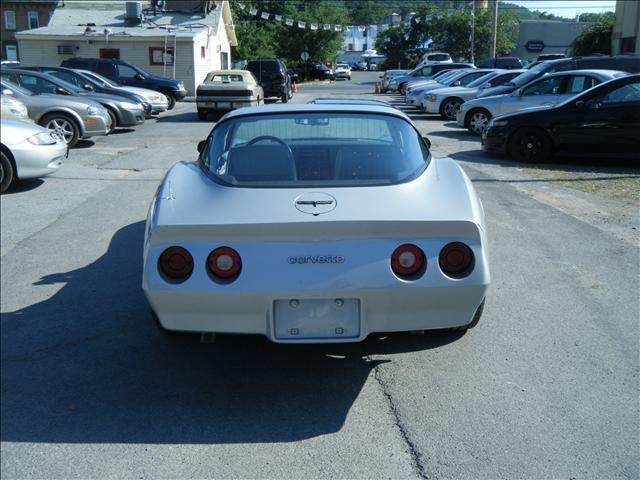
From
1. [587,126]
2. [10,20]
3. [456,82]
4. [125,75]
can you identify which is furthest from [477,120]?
[10,20]

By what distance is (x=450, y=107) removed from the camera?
19953mm

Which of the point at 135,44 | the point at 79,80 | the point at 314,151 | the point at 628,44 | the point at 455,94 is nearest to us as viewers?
the point at 314,151

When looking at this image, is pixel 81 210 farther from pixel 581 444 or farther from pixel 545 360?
pixel 581 444

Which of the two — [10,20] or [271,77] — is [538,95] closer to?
[271,77]

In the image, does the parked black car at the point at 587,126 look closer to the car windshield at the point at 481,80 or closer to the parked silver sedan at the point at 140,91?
the car windshield at the point at 481,80

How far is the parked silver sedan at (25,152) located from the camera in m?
8.66

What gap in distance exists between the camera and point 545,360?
4156 mm

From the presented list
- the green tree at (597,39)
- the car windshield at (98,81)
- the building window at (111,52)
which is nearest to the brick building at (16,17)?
the building window at (111,52)

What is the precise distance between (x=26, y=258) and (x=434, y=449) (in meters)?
4.44

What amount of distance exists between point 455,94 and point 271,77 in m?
9.43

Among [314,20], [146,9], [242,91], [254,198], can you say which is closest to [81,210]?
[254,198]

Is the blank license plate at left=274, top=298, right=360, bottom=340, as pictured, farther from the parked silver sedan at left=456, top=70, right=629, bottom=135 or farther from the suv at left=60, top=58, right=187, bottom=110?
the suv at left=60, top=58, right=187, bottom=110

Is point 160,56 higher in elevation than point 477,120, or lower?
higher

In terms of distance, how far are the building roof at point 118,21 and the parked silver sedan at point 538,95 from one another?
2064cm
